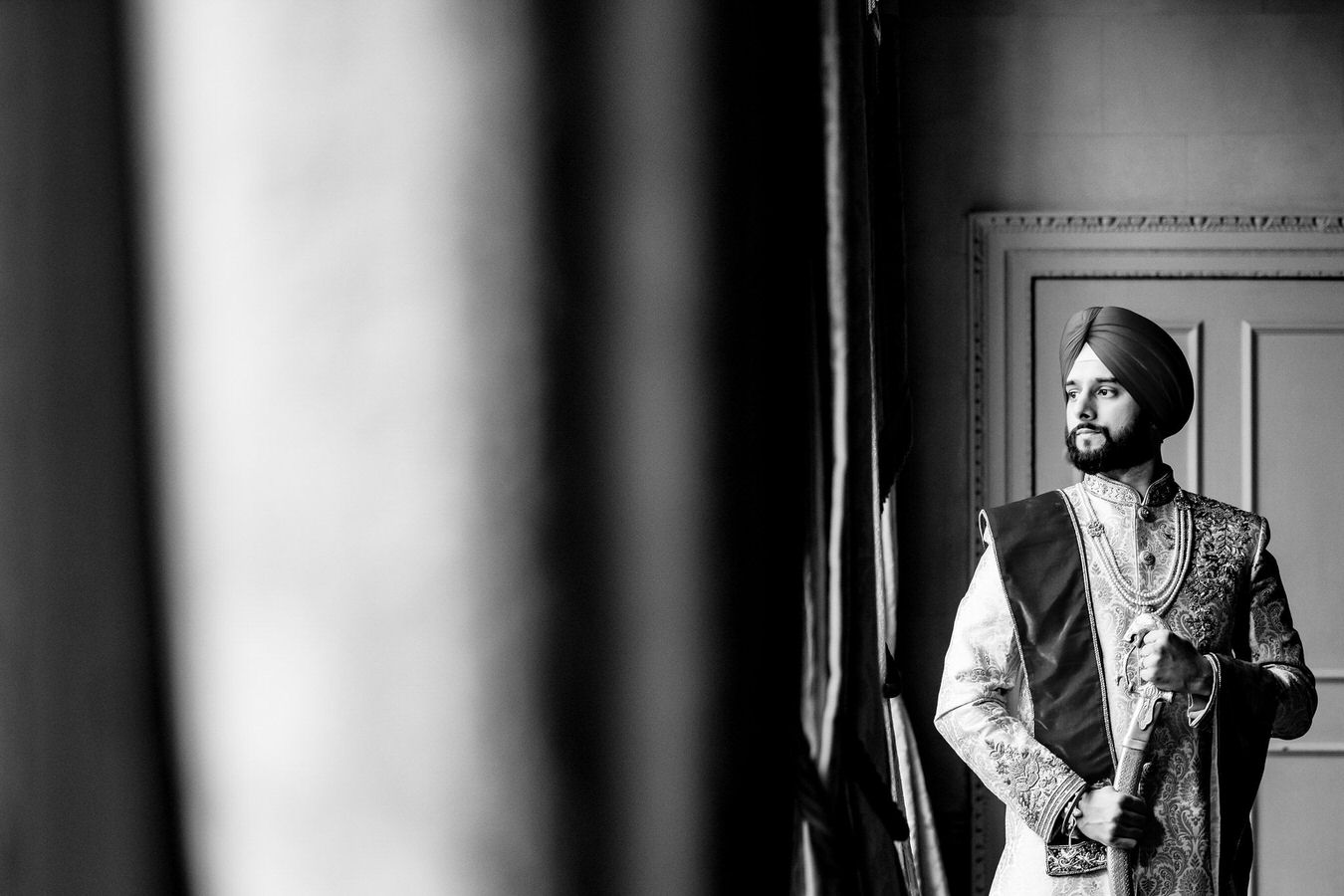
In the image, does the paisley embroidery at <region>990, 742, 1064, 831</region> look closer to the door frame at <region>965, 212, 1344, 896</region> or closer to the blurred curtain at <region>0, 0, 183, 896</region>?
the blurred curtain at <region>0, 0, 183, 896</region>

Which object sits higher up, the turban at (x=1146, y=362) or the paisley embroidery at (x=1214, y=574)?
the turban at (x=1146, y=362)

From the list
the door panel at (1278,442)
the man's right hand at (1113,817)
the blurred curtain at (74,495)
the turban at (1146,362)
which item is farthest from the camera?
the door panel at (1278,442)

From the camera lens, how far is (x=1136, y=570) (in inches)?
41.5

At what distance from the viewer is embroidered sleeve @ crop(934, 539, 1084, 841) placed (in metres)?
1.00

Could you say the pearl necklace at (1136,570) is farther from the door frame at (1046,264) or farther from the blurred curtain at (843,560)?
the door frame at (1046,264)

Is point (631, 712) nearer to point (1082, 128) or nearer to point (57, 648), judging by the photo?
point (57, 648)

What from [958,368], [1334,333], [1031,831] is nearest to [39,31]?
[1031,831]

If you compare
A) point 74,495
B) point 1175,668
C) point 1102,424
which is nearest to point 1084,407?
point 1102,424

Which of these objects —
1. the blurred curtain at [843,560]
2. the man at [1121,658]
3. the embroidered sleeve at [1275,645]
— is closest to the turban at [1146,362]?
the man at [1121,658]

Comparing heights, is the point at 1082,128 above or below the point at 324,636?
above

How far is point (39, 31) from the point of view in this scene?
172 mm

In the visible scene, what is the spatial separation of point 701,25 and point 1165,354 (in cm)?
104

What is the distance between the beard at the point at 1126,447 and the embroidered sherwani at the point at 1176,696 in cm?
3

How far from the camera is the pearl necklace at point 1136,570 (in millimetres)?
1038
